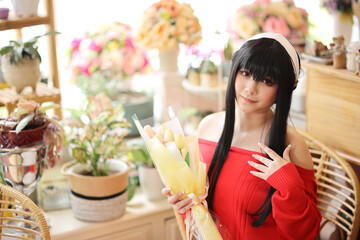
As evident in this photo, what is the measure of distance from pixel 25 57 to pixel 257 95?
0.90 meters

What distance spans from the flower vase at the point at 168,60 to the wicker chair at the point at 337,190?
0.84 m

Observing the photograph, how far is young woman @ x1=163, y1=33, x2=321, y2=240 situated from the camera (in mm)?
1538

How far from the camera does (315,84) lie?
203 cm

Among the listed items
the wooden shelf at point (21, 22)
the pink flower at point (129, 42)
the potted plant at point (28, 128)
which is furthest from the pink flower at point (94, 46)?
the potted plant at point (28, 128)

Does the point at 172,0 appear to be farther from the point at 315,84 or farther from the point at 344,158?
the point at 344,158

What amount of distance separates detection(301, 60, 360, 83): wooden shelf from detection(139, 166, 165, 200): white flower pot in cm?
80

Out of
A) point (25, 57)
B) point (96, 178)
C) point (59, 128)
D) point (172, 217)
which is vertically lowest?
point (172, 217)

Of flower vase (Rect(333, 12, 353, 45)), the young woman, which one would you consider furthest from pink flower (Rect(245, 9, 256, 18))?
the young woman

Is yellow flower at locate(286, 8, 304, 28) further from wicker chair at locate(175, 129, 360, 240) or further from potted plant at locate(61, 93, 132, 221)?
potted plant at locate(61, 93, 132, 221)

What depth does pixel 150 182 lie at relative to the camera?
2.23 m

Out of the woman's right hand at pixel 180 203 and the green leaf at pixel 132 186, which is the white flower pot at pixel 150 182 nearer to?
the green leaf at pixel 132 186

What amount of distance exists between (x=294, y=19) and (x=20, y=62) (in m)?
1.45

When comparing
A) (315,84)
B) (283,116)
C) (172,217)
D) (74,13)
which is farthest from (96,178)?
(74,13)

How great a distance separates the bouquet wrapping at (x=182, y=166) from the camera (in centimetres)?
149
